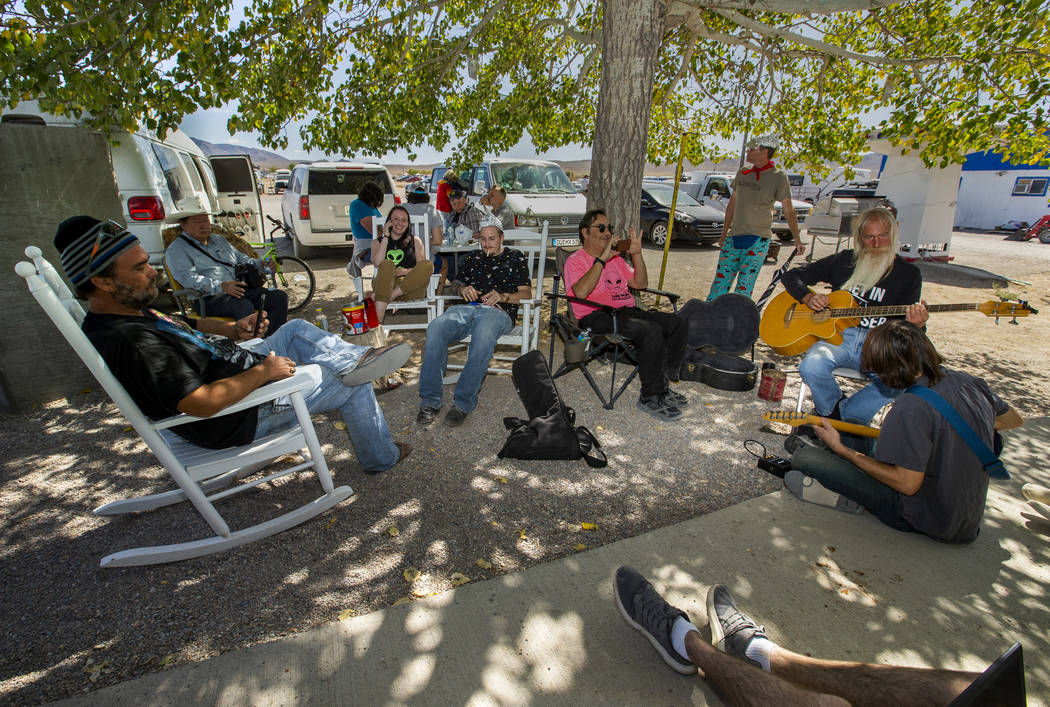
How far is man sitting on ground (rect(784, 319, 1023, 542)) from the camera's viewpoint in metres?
2.16

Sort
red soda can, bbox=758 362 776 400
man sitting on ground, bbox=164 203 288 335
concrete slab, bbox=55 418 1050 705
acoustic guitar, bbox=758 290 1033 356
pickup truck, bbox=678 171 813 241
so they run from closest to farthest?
concrete slab, bbox=55 418 1050 705 → acoustic guitar, bbox=758 290 1033 356 → red soda can, bbox=758 362 776 400 → man sitting on ground, bbox=164 203 288 335 → pickup truck, bbox=678 171 813 241

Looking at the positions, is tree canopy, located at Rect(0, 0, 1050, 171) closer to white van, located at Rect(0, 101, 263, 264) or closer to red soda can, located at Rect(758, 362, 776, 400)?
white van, located at Rect(0, 101, 263, 264)

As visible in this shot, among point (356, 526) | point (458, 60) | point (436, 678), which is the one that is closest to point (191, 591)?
point (356, 526)

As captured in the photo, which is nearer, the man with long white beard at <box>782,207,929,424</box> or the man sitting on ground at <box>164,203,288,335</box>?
the man with long white beard at <box>782,207,929,424</box>

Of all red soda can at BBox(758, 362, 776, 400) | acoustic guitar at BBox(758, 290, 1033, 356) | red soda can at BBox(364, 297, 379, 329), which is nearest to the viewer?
acoustic guitar at BBox(758, 290, 1033, 356)

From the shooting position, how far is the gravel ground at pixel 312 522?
1997 mm

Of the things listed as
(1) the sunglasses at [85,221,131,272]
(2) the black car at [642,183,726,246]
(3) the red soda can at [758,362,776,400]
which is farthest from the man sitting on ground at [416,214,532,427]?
(2) the black car at [642,183,726,246]

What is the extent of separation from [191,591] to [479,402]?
7.66ft

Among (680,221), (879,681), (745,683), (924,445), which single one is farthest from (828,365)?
(680,221)

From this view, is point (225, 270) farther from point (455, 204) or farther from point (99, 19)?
point (455, 204)

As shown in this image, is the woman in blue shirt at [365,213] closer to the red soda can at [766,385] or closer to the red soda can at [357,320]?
the red soda can at [357,320]

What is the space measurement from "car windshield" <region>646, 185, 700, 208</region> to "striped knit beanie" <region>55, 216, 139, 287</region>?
1192cm

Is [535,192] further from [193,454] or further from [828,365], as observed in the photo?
[193,454]

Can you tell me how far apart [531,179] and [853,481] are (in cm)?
842
